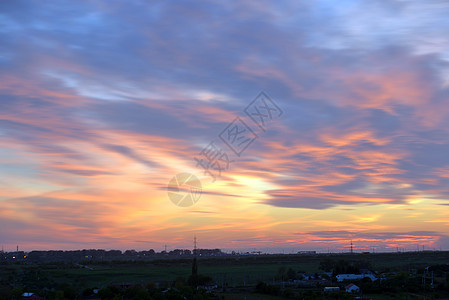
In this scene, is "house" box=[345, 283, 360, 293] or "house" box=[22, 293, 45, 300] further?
"house" box=[345, 283, 360, 293]

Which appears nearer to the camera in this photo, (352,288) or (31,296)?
(31,296)

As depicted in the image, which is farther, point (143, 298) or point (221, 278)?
point (221, 278)

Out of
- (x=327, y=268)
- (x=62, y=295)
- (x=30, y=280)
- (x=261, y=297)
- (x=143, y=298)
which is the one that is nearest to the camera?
(x=143, y=298)

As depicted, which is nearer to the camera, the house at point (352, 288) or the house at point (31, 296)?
the house at point (31, 296)

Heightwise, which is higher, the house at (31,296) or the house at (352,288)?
the house at (31,296)

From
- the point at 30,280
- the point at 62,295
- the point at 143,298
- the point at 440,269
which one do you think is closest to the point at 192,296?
the point at 143,298

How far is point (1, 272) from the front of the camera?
259 feet

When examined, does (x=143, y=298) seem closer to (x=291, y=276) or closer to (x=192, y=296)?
(x=192, y=296)

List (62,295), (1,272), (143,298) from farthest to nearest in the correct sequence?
(1,272)
(62,295)
(143,298)

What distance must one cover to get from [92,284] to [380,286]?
39569 millimetres

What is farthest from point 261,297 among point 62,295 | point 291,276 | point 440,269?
point 440,269

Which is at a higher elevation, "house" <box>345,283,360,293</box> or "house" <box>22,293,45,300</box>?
"house" <box>22,293,45,300</box>

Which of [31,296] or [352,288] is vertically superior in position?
[31,296]

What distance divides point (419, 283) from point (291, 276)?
21.3m
